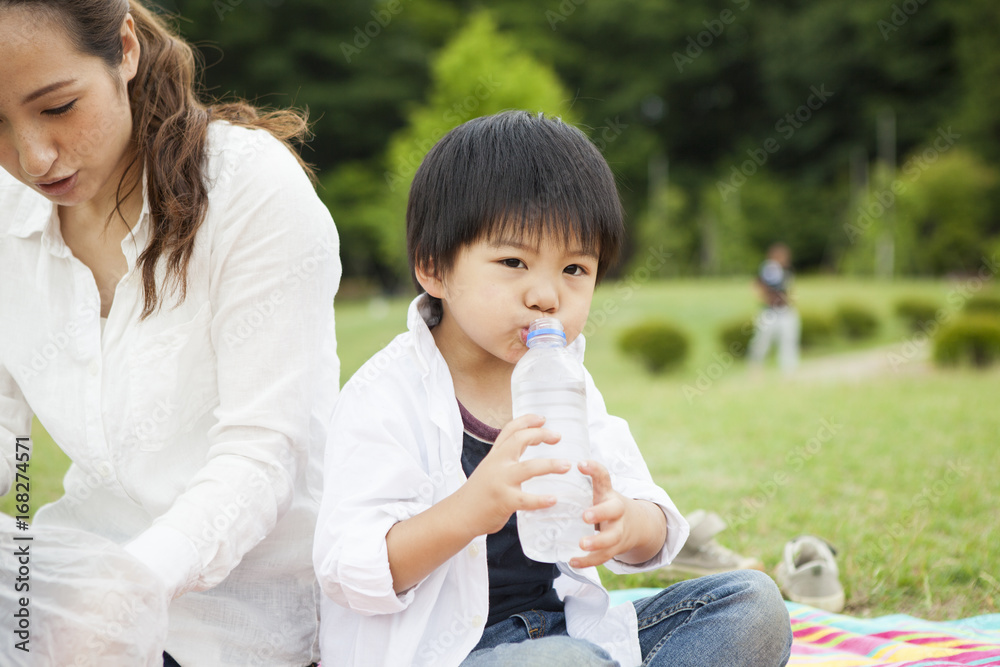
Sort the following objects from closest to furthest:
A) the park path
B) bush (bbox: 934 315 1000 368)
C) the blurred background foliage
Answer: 1. bush (bbox: 934 315 1000 368)
2. the park path
3. the blurred background foliage

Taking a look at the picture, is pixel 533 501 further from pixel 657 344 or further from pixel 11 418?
pixel 657 344

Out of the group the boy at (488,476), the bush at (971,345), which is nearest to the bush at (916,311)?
the bush at (971,345)

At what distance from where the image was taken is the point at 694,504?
423cm

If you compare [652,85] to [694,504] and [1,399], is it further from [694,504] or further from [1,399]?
[1,399]

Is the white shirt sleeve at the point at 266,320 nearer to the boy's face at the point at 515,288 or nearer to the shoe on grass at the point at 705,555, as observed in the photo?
the boy's face at the point at 515,288

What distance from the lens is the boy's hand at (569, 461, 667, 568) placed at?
148cm

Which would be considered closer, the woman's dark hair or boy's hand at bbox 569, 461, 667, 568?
boy's hand at bbox 569, 461, 667, 568

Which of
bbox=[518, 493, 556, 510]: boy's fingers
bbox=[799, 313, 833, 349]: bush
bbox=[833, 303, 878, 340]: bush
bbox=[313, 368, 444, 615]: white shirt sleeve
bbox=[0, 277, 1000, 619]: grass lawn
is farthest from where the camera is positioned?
bbox=[833, 303, 878, 340]: bush

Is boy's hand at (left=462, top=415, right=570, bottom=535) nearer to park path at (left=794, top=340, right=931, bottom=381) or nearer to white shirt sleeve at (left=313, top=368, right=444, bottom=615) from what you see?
white shirt sleeve at (left=313, top=368, right=444, bottom=615)

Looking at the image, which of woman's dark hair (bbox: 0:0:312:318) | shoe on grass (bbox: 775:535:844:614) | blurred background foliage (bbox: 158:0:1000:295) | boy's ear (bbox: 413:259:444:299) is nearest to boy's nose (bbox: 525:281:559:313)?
boy's ear (bbox: 413:259:444:299)

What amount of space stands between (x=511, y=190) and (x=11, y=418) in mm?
1302

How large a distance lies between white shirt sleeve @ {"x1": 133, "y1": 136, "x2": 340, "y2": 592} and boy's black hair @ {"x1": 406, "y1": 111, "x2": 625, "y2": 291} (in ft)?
0.81

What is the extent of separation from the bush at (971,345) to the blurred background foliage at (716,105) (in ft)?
48.0

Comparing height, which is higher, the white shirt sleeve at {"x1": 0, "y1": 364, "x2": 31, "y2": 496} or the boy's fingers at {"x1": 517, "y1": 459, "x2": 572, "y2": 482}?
the boy's fingers at {"x1": 517, "y1": 459, "x2": 572, "y2": 482}
